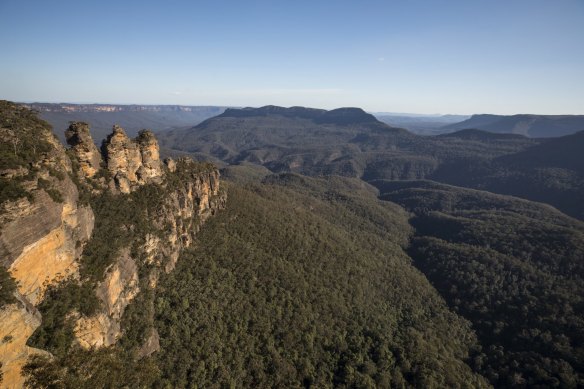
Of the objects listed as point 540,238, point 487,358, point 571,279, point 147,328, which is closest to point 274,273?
point 147,328

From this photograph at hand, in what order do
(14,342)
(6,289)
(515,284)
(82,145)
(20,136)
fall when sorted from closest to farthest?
(14,342)
(6,289)
(20,136)
(82,145)
(515,284)

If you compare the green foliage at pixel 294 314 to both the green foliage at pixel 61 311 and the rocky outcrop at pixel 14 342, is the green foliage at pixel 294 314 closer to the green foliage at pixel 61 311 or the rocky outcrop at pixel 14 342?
the green foliage at pixel 61 311

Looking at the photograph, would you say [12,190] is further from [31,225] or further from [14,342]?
[14,342]

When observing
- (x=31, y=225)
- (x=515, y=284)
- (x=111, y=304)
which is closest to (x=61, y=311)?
(x=111, y=304)

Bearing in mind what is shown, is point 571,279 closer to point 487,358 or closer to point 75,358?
point 487,358

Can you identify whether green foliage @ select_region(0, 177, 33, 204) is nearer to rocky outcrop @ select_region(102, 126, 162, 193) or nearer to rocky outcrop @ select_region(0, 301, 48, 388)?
rocky outcrop @ select_region(0, 301, 48, 388)

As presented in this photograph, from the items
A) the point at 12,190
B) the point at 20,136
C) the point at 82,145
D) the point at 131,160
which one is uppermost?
the point at 20,136
